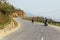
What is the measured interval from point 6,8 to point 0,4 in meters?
2.30

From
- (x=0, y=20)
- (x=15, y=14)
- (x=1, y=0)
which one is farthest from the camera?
(x=15, y=14)

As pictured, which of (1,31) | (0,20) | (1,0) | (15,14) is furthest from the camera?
(15,14)

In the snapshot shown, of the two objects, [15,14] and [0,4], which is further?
[15,14]

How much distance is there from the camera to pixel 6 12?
42.8 metres

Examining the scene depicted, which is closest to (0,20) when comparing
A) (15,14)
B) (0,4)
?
(0,4)

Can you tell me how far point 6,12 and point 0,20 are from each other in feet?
24.5

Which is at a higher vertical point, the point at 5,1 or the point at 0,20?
the point at 5,1

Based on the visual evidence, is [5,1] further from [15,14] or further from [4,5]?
[15,14]

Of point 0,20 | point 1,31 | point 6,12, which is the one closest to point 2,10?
point 6,12

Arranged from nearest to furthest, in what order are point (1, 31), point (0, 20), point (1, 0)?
point (1, 31), point (0, 20), point (1, 0)

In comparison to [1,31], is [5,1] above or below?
above

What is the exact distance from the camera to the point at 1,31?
2647 cm

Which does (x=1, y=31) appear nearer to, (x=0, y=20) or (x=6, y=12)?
(x=0, y=20)

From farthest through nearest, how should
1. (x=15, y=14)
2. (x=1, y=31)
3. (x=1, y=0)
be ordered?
1. (x=15, y=14)
2. (x=1, y=0)
3. (x=1, y=31)
